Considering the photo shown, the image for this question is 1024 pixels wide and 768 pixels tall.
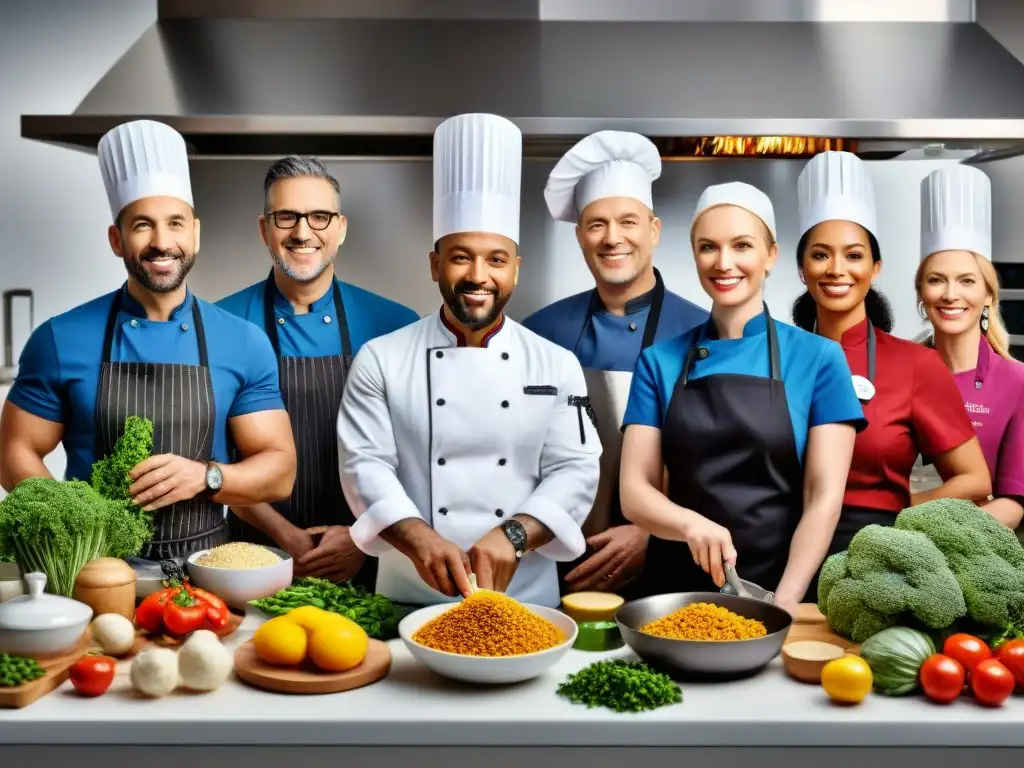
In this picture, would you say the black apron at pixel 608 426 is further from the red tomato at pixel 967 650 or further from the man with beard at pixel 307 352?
the red tomato at pixel 967 650

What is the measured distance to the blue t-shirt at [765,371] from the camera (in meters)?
2.20

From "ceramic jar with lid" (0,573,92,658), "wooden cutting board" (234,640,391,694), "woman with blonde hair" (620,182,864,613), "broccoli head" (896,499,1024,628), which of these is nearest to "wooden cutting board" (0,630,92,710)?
"ceramic jar with lid" (0,573,92,658)

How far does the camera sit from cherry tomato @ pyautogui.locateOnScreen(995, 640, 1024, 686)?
1.59m

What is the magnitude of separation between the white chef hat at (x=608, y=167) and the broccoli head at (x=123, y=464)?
1.19 metres

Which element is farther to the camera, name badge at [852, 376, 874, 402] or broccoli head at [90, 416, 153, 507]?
name badge at [852, 376, 874, 402]

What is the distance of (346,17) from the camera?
10.7 feet

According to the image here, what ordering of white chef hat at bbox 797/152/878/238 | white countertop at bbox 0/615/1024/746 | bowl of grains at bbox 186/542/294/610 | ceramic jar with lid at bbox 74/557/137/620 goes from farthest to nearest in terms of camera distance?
white chef hat at bbox 797/152/878/238 < bowl of grains at bbox 186/542/294/610 < ceramic jar with lid at bbox 74/557/137/620 < white countertop at bbox 0/615/1024/746

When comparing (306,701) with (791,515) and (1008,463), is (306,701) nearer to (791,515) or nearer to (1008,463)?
(791,515)

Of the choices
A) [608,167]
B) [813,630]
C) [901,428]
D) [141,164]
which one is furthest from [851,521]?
[141,164]

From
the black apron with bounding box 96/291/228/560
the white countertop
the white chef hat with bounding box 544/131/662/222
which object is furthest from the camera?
the white chef hat with bounding box 544/131/662/222

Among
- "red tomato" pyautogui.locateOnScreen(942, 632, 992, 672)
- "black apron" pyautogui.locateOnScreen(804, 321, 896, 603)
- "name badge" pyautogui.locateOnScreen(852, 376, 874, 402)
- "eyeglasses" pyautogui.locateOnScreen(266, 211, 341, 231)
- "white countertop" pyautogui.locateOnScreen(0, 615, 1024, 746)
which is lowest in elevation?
"white countertop" pyautogui.locateOnScreen(0, 615, 1024, 746)

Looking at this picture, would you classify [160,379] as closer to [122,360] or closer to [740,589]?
[122,360]

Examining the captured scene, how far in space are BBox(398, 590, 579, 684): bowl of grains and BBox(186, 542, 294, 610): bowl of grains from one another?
1.30 feet

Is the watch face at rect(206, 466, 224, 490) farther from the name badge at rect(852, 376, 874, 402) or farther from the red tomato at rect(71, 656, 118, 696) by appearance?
the name badge at rect(852, 376, 874, 402)
